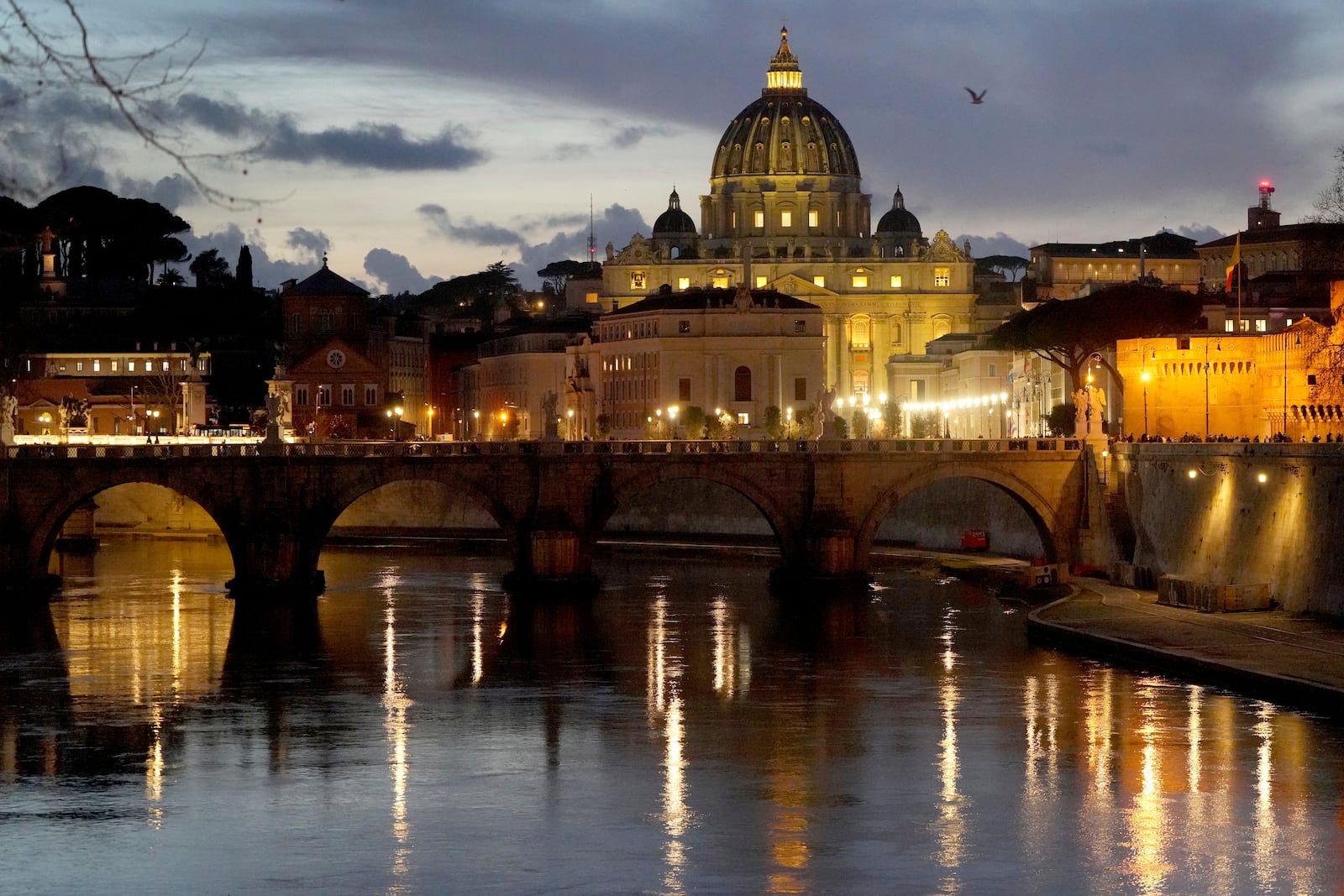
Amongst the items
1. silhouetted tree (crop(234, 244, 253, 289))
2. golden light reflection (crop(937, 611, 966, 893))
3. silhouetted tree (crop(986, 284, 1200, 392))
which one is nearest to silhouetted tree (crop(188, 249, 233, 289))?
silhouetted tree (crop(234, 244, 253, 289))

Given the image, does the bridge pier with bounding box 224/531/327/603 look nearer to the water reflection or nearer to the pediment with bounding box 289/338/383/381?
the water reflection

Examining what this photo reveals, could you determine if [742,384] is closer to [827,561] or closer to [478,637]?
[827,561]

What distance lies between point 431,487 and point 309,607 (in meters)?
35.5

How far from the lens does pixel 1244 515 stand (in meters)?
66.7

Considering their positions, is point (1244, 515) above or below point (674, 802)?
above

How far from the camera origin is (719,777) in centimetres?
4491

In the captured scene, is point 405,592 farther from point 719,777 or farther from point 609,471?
point 719,777

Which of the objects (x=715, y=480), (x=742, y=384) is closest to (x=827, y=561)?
(x=715, y=480)

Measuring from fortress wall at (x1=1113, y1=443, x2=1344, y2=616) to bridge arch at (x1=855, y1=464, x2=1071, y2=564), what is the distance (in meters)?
2.91

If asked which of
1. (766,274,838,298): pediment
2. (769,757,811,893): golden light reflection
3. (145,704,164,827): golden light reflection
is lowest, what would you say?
(769,757,811,893): golden light reflection

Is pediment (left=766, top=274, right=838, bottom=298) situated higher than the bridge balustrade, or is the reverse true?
pediment (left=766, top=274, right=838, bottom=298)

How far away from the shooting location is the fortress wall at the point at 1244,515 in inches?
2389

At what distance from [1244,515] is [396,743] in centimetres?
2924

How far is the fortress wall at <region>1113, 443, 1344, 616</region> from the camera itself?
60.7m
